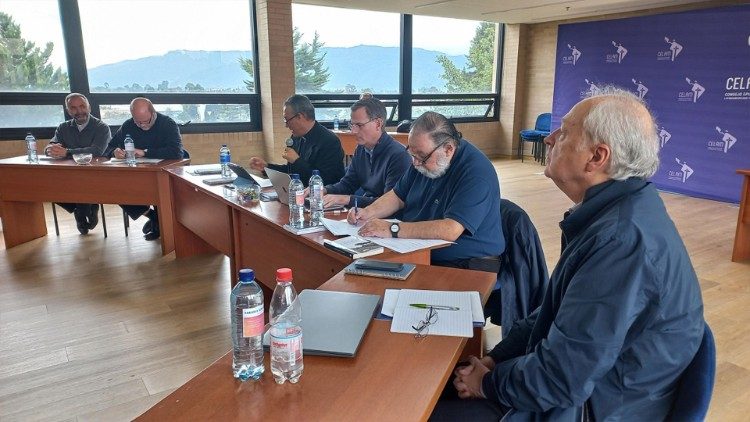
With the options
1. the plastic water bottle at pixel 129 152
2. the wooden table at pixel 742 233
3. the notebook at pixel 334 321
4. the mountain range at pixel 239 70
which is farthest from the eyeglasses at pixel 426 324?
the mountain range at pixel 239 70

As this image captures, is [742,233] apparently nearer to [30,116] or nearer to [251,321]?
[251,321]

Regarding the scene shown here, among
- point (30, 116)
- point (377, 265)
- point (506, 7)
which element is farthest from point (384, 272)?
point (506, 7)

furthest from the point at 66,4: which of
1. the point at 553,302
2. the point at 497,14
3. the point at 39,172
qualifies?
the point at 553,302

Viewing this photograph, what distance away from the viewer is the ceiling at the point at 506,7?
6762mm

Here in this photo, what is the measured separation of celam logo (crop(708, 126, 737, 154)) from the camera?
5.93 m

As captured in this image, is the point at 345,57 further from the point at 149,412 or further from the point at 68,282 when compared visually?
the point at 149,412

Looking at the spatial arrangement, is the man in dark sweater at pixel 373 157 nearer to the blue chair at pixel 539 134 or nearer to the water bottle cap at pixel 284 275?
the water bottle cap at pixel 284 275

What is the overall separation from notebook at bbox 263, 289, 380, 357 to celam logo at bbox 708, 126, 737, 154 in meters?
6.21

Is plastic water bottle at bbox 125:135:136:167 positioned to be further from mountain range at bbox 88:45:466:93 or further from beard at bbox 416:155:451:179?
beard at bbox 416:155:451:179

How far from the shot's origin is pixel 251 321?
104 cm

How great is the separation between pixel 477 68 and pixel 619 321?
8849mm

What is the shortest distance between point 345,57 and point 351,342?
707 cm

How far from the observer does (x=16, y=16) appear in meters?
5.43

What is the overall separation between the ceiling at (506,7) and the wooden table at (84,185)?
158 inches
